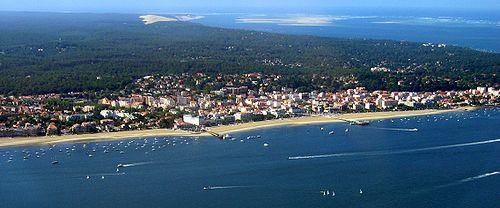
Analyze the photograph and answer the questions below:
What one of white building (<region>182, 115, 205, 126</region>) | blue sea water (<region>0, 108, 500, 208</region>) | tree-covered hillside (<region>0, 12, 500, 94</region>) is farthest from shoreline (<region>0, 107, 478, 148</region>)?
tree-covered hillside (<region>0, 12, 500, 94</region>)

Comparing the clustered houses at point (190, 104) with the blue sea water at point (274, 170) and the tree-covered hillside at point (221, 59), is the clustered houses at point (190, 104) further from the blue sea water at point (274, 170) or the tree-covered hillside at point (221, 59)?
the blue sea water at point (274, 170)

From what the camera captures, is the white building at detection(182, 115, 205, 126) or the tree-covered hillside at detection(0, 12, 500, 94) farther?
the tree-covered hillside at detection(0, 12, 500, 94)

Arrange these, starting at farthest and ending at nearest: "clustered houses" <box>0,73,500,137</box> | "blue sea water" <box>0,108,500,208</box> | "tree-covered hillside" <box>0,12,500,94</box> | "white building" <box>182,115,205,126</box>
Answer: "tree-covered hillside" <box>0,12,500,94</box> → "white building" <box>182,115,205,126</box> → "clustered houses" <box>0,73,500,137</box> → "blue sea water" <box>0,108,500,208</box>

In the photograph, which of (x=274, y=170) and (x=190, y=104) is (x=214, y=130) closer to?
(x=190, y=104)

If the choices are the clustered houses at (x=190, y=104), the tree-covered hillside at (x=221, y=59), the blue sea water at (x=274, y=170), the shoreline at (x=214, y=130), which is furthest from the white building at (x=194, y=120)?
the tree-covered hillside at (x=221, y=59)

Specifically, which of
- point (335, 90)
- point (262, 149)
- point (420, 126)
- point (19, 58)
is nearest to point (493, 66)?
point (335, 90)

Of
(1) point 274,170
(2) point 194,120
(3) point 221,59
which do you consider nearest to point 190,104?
(2) point 194,120

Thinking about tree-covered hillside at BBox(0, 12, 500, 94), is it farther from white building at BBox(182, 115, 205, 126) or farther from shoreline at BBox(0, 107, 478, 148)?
white building at BBox(182, 115, 205, 126)
